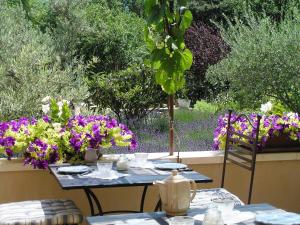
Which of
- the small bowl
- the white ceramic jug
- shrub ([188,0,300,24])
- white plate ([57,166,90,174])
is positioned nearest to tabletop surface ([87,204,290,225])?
white plate ([57,166,90,174])

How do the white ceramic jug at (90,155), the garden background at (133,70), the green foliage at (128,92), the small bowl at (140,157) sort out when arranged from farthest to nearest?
the green foliage at (128,92)
the garden background at (133,70)
the white ceramic jug at (90,155)
the small bowl at (140,157)

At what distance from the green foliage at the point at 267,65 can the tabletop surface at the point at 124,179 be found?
12.1 feet

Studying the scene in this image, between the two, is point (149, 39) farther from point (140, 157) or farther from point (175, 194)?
point (175, 194)

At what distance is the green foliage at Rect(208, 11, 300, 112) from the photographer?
281 inches

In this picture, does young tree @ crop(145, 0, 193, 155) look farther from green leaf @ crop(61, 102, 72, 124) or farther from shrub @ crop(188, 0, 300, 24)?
shrub @ crop(188, 0, 300, 24)

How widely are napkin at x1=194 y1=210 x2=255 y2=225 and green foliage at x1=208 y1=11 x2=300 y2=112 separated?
14.7ft

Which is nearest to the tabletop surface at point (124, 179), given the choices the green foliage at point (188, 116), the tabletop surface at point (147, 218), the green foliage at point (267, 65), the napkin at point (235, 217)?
the tabletop surface at point (147, 218)

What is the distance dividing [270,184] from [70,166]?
1.71 meters

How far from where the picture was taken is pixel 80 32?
10.9 meters

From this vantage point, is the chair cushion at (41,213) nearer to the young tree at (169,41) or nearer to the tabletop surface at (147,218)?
the tabletop surface at (147,218)

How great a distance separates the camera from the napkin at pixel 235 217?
2610mm

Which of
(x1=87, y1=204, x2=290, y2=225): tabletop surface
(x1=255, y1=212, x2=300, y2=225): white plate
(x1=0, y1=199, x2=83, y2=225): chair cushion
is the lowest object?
(x1=0, y1=199, x2=83, y2=225): chair cushion

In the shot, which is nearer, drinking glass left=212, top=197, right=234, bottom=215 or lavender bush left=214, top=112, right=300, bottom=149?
drinking glass left=212, top=197, right=234, bottom=215

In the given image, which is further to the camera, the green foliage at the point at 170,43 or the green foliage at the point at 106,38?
the green foliage at the point at 106,38
